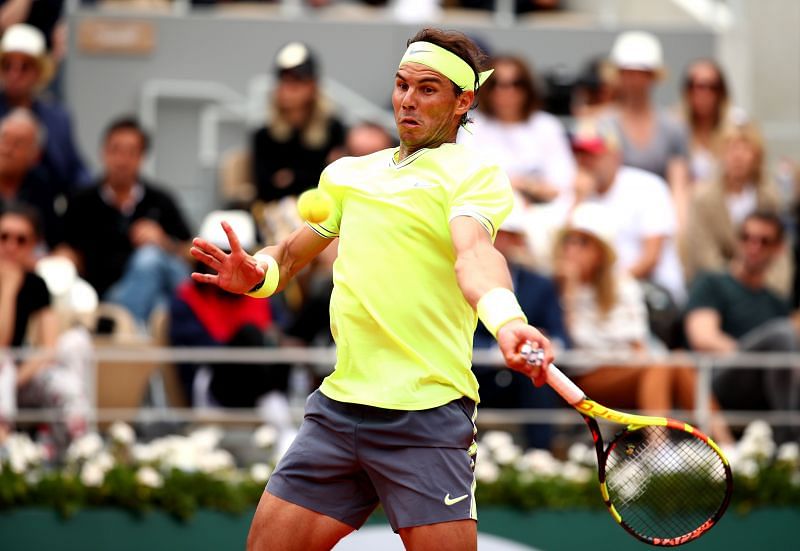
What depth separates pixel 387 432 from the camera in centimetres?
439

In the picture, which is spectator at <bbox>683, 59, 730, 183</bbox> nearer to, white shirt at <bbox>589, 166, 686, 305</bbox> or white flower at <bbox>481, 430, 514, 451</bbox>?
white shirt at <bbox>589, 166, 686, 305</bbox>

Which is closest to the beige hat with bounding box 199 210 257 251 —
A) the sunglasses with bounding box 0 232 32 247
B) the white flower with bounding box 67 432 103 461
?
the sunglasses with bounding box 0 232 32 247

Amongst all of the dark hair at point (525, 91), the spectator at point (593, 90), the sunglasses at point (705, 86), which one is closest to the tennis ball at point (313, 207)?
the dark hair at point (525, 91)

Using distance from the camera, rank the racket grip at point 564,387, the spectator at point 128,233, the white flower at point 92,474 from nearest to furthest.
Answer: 1. the racket grip at point 564,387
2. the white flower at point 92,474
3. the spectator at point 128,233

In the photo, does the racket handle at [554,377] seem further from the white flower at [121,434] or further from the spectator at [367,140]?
the spectator at [367,140]

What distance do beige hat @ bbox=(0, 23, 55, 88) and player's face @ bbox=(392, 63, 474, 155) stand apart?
229 inches

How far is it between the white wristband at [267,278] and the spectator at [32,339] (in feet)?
10.2

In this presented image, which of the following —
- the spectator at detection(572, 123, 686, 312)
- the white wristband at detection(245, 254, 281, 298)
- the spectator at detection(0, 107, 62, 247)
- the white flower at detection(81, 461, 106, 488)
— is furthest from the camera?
the spectator at detection(572, 123, 686, 312)

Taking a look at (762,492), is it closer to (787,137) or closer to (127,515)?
(127,515)

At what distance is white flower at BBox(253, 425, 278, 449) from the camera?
24.8 ft

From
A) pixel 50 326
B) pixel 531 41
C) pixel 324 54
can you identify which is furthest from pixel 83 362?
pixel 531 41

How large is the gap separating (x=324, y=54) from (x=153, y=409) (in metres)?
5.15

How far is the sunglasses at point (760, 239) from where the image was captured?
881 centimetres

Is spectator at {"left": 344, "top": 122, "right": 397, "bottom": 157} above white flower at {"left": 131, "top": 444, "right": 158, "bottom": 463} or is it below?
above
